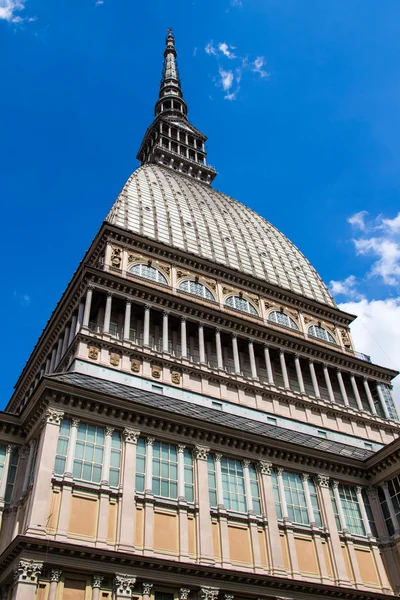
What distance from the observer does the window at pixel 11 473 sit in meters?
33.2

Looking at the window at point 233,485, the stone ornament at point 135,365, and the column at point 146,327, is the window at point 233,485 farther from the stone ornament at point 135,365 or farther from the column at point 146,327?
the column at point 146,327

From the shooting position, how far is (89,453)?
32906 mm

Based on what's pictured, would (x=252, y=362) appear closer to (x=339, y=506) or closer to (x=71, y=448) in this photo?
(x=339, y=506)

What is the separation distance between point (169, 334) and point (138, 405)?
50.1ft

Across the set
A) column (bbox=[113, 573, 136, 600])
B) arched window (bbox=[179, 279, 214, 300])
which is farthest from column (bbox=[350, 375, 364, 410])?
column (bbox=[113, 573, 136, 600])

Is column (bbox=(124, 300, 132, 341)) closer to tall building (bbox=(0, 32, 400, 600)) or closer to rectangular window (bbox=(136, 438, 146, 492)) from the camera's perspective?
tall building (bbox=(0, 32, 400, 600))

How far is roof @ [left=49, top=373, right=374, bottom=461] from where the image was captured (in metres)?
36.6

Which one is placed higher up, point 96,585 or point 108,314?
point 108,314

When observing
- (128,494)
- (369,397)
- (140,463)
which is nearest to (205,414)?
(140,463)

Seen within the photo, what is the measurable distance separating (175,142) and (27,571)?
7930cm

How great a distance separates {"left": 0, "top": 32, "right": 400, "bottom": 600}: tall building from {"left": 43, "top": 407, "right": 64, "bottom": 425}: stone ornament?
2.9 inches

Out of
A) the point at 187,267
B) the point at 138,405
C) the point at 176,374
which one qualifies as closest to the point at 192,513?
the point at 138,405

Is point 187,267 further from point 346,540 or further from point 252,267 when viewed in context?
point 346,540

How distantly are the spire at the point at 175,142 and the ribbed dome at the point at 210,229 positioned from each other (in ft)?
34.5
